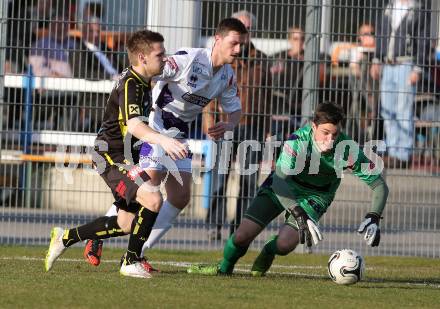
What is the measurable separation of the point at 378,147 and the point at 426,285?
3.34 meters

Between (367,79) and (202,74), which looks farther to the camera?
(367,79)

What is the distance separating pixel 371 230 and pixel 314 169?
3.48ft

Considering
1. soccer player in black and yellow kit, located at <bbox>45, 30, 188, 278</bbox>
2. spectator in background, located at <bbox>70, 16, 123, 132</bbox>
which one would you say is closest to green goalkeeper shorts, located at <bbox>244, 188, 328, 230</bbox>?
soccer player in black and yellow kit, located at <bbox>45, 30, 188, 278</bbox>

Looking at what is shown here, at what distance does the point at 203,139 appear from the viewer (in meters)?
12.6

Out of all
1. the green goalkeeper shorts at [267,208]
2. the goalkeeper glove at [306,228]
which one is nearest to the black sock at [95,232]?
the green goalkeeper shorts at [267,208]

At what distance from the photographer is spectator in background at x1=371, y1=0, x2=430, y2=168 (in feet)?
41.1

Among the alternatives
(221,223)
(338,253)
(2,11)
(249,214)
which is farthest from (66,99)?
(338,253)

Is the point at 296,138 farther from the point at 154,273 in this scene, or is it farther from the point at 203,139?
the point at 203,139

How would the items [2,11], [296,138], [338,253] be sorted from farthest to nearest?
[2,11] → [296,138] → [338,253]

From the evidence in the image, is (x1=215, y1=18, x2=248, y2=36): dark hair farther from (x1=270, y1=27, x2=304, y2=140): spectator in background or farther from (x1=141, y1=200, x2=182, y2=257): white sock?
(x1=270, y1=27, x2=304, y2=140): spectator in background

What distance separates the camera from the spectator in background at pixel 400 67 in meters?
12.5

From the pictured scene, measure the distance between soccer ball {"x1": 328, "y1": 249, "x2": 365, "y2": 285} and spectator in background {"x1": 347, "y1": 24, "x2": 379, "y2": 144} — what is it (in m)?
3.82

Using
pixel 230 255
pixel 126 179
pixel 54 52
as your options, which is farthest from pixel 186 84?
pixel 54 52

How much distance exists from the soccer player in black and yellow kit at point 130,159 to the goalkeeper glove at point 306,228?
1106 mm
